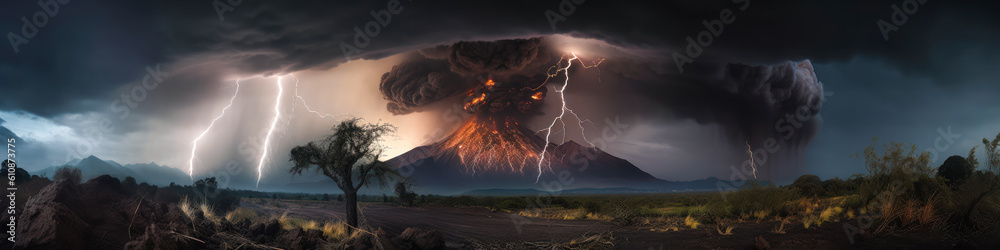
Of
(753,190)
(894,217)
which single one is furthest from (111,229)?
(753,190)

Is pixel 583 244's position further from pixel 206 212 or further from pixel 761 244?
pixel 206 212

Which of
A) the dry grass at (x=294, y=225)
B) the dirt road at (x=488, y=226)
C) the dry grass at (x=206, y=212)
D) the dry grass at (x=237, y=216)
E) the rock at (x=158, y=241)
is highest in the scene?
the dry grass at (x=206, y=212)

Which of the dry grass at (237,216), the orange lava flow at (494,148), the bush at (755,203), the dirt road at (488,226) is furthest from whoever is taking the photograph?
the orange lava flow at (494,148)

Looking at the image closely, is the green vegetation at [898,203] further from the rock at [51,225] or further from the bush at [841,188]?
the rock at [51,225]

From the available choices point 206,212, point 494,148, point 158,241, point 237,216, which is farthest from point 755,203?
point 494,148

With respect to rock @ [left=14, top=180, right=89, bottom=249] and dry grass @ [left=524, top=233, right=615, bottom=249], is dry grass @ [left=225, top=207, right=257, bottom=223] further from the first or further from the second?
dry grass @ [left=524, top=233, right=615, bottom=249]

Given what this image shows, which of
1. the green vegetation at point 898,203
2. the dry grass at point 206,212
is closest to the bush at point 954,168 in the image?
the green vegetation at point 898,203
